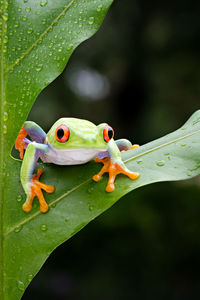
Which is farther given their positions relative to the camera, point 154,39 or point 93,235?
point 154,39

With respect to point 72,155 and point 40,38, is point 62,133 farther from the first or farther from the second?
point 40,38

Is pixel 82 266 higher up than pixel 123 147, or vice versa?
pixel 123 147

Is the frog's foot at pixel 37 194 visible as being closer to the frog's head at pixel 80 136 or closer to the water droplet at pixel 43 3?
the frog's head at pixel 80 136

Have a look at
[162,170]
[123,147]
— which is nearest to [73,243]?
[123,147]

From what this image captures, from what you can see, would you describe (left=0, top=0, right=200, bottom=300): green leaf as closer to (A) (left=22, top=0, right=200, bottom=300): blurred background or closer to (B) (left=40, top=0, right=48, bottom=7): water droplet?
(B) (left=40, top=0, right=48, bottom=7): water droplet

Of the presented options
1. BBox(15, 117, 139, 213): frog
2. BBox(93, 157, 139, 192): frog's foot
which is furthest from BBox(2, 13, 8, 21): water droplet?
BBox(93, 157, 139, 192): frog's foot

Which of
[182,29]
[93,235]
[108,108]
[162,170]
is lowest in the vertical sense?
[108,108]

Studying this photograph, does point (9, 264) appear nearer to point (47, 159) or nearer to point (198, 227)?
point (47, 159)
